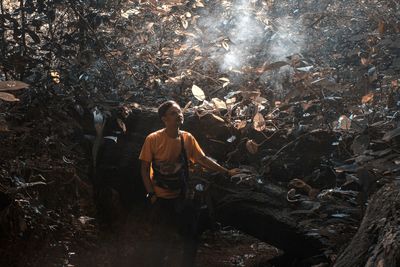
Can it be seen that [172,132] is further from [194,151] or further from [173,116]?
[194,151]

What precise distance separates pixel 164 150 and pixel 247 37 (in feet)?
14.7

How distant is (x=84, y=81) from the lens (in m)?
4.58

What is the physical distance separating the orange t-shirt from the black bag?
0.04 m

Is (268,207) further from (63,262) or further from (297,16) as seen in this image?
(297,16)

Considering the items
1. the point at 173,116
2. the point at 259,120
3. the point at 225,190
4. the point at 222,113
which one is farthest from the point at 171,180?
the point at 259,120

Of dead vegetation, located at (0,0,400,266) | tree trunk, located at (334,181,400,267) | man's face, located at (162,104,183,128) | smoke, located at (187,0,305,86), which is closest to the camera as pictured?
tree trunk, located at (334,181,400,267)

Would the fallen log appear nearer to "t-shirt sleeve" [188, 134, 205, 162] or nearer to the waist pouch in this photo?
"t-shirt sleeve" [188, 134, 205, 162]

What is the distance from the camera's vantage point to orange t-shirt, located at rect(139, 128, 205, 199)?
4.69 metres

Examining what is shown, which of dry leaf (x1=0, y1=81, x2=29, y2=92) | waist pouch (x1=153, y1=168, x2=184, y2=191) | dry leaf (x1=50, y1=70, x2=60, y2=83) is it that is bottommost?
waist pouch (x1=153, y1=168, x2=184, y2=191)

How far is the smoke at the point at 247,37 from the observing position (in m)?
7.62

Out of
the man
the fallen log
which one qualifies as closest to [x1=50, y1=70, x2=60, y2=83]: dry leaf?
the man

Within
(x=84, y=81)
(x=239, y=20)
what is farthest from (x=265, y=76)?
(x=84, y=81)

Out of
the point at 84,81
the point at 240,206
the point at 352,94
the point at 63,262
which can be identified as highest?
the point at 352,94

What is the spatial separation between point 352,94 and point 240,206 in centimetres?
Result: 229
